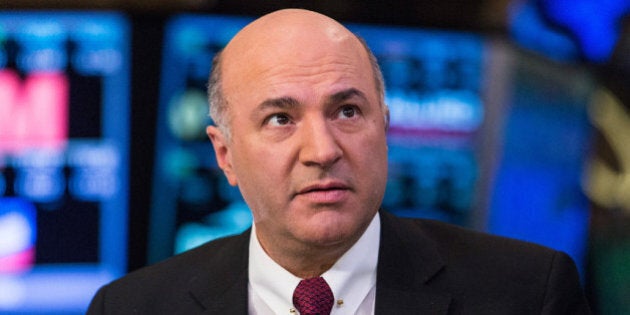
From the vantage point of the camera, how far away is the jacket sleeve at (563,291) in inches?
71.9

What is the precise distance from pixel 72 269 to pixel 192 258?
1492mm

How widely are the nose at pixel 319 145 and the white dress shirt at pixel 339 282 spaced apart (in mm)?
236

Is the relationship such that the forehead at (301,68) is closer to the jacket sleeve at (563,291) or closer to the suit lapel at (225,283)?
the suit lapel at (225,283)

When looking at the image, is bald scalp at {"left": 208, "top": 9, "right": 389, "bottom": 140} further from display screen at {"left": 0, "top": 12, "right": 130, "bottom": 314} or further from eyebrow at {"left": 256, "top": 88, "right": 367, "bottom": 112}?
display screen at {"left": 0, "top": 12, "right": 130, "bottom": 314}

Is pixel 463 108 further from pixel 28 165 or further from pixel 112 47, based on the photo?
pixel 28 165

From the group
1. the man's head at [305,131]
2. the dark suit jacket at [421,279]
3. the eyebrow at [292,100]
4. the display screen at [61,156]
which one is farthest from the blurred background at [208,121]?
the eyebrow at [292,100]

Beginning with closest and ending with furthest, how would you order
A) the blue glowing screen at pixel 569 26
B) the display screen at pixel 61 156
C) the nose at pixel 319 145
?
the nose at pixel 319 145 < the display screen at pixel 61 156 < the blue glowing screen at pixel 569 26

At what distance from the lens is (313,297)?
182 centimetres

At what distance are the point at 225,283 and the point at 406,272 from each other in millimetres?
378

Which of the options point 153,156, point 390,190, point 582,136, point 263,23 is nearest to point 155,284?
point 263,23

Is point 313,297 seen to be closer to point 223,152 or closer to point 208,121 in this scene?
point 223,152

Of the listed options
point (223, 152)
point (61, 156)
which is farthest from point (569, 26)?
point (223, 152)

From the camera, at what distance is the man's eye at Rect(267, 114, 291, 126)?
1.80m

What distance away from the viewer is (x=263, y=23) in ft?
6.35
